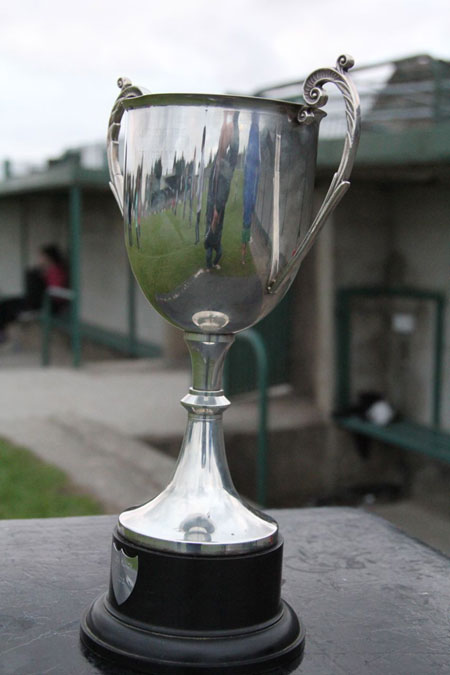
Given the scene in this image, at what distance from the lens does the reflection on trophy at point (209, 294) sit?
1243mm

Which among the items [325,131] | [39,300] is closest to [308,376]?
[325,131]

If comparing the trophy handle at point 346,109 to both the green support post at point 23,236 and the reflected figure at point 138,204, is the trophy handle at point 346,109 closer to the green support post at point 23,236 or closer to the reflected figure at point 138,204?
the reflected figure at point 138,204

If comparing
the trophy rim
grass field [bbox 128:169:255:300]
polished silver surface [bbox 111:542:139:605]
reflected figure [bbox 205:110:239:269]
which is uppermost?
the trophy rim

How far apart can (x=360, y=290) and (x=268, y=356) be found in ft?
3.07

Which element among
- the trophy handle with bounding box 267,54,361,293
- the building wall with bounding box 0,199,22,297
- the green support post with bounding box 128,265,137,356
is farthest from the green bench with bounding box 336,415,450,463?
the building wall with bounding box 0,199,22,297

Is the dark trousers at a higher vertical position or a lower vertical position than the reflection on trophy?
lower

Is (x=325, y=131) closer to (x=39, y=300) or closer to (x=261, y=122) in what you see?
(x=39, y=300)

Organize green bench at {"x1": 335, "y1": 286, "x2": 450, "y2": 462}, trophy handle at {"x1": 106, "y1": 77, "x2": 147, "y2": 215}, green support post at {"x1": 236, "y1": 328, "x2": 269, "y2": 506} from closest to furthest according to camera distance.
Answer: trophy handle at {"x1": 106, "y1": 77, "x2": 147, "y2": 215}
green support post at {"x1": 236, "y1": 328, "x2": 269, "y2": 506}
green bench at {"x1": 335, "y1": 286, "x2": 450, "y2": 462}

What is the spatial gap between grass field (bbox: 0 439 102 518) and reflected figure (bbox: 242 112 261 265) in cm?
280

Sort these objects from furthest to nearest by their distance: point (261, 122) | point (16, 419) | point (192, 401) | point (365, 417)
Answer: point (365, 417), point (16, 419), point (192, 401), point (261, 122)

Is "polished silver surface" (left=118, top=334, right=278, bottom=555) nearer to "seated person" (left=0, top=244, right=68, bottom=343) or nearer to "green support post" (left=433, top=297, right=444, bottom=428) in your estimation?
"green support post" (left=433, top=297, right=444, bottom=428)

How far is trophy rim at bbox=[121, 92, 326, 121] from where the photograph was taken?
1.22 meters

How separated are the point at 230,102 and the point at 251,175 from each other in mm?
105

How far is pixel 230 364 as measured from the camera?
22.4ft
